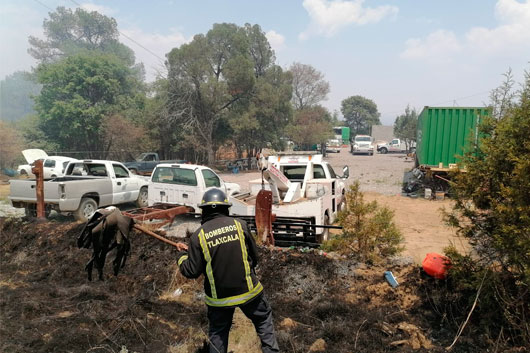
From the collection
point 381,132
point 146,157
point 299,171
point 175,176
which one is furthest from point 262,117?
point 381,132

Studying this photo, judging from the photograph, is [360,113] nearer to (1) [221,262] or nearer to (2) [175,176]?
(2) [175,176]

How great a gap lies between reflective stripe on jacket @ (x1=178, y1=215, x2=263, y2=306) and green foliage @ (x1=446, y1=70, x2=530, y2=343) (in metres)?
2.58

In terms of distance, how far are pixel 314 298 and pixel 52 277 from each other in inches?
170

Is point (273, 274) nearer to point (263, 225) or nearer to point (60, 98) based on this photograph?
point (263, 225)

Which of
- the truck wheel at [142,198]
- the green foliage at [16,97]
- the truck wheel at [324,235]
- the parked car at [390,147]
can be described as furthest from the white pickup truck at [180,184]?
the green foliage at [16,97]

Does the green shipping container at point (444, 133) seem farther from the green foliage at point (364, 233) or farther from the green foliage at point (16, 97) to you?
the green foliage at point (16, 97)

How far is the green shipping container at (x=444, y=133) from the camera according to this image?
51.8 feet

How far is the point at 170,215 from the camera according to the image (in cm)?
905

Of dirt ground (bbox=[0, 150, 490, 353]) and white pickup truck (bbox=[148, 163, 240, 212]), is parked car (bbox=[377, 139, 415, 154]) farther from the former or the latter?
dirt ground (bbox=[0, 150, 490, 353])

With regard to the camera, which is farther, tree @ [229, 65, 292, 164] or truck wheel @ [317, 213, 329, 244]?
tree @ [229, 65, 292, 164]

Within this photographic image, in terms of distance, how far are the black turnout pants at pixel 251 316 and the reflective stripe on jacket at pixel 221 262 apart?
A: 0.12 metres

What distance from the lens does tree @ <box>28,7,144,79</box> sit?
7439 cm

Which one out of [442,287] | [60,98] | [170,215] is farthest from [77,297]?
[60,98]

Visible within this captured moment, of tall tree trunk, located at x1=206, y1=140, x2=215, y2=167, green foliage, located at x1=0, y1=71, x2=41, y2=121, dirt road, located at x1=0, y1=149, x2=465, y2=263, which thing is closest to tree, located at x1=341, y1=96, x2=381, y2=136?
tall tree trunk, located at x1=206, y1=140, x2=215, y2=167
